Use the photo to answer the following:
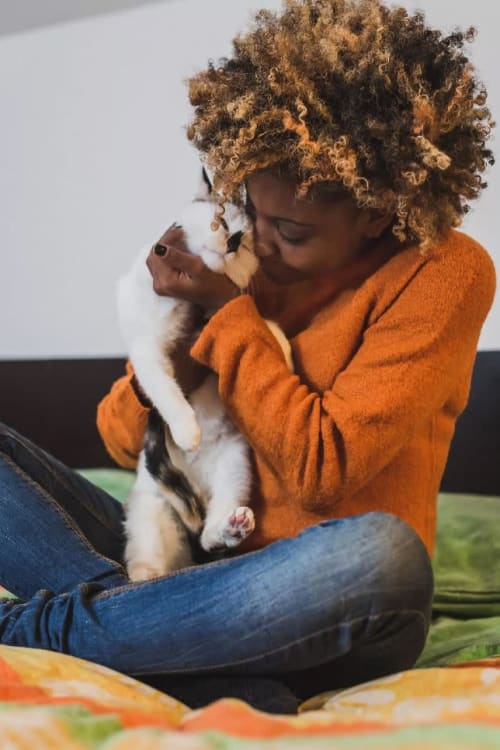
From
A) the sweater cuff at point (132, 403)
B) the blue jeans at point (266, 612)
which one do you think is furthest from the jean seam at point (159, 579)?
the sweater cuff at point (132, 403)

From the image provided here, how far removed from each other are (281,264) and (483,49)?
123 cm

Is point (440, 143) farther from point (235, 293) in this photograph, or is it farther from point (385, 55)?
point (235, 293)

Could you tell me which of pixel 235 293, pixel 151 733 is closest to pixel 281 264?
pixel 235 293

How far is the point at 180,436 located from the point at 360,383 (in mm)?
279

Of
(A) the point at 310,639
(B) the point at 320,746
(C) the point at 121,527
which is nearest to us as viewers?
(B) the point at 320,746

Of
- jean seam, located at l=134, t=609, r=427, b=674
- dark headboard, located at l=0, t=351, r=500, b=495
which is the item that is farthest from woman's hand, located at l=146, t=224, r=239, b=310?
dark headboard, located at l=0, t=351, r=500, b=495

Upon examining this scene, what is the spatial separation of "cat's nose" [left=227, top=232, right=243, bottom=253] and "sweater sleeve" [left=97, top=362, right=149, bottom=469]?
1.06ft

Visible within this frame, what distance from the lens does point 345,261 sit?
1.17 meters

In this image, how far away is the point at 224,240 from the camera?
119 centimetres

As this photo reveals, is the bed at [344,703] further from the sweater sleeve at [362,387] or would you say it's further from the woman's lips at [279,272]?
the woman's lips at [279,272]

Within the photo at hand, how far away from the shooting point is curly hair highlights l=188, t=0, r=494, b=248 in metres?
1.04

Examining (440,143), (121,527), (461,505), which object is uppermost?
(440,143)

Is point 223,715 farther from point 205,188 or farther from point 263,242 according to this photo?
point 205,188

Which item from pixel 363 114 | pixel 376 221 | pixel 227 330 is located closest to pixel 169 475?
pixel 227 330
